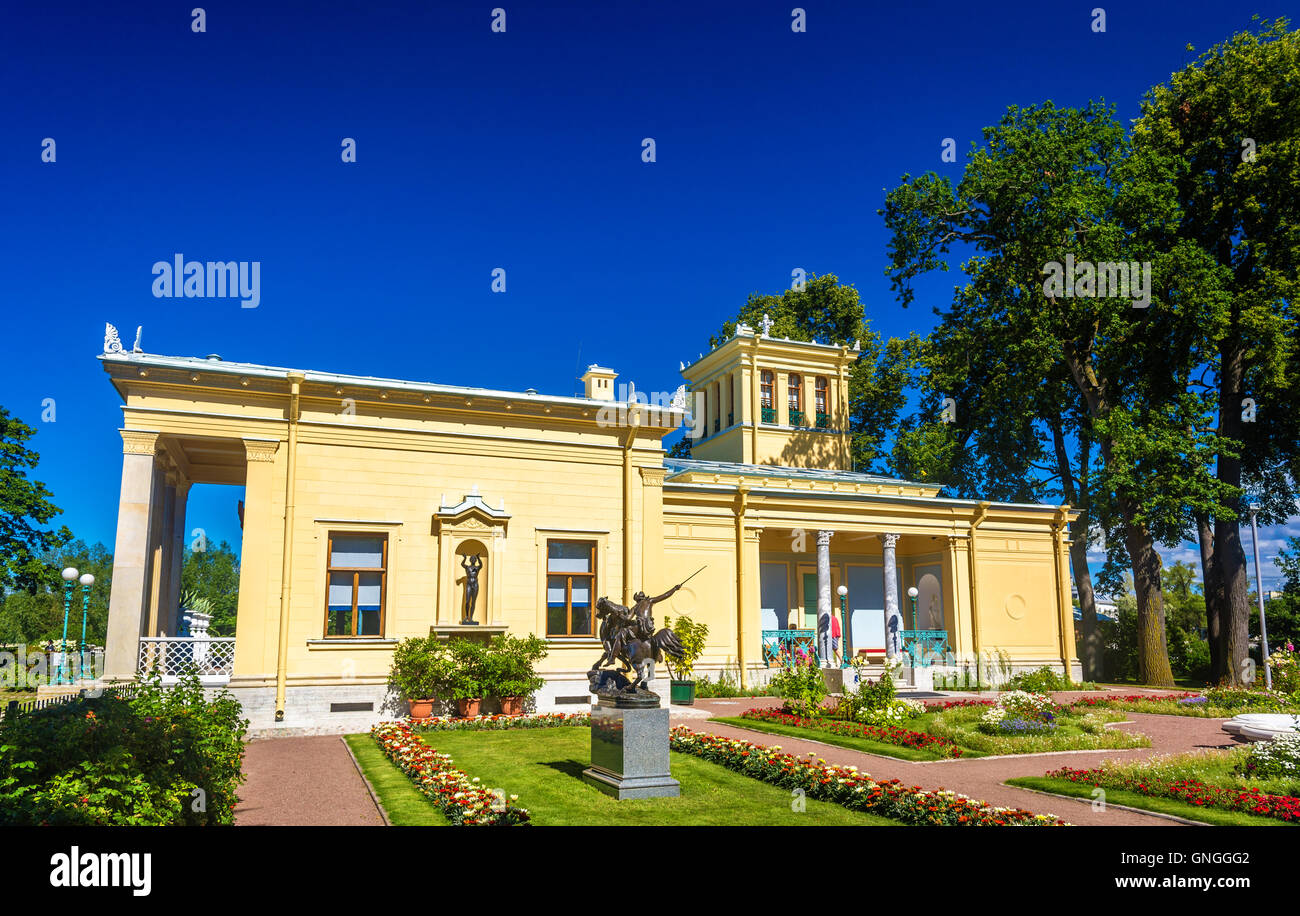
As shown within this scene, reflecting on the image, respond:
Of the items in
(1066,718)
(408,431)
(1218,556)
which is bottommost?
(1066,718)

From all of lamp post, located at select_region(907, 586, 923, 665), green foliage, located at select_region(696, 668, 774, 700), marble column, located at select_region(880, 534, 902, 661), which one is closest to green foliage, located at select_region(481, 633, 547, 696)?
green foliage, located at select_region(696, 668, 774, 700)

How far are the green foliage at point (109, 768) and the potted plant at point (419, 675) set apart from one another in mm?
9156

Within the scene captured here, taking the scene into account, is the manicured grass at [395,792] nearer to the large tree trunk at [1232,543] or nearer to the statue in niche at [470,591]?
the statue in niche at [470,591]

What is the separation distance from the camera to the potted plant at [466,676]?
19750 millimetres

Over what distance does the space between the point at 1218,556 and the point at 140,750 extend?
36496mm

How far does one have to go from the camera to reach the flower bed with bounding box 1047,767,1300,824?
1061cm

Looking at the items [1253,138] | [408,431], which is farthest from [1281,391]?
[408,431]

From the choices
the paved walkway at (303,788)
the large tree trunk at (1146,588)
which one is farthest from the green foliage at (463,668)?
the large tree trunk at (1146,588)

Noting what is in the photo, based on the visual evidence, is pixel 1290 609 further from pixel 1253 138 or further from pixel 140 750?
pixel 140 750

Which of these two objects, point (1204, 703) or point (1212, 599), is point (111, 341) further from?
point (1212, 599)

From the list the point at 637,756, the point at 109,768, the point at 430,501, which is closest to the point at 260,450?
the point at 430,501

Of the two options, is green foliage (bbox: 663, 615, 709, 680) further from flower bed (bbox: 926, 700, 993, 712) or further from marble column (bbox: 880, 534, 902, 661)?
marble column (bbox: 880, 534, 902, 661)

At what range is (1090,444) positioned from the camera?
40.7m

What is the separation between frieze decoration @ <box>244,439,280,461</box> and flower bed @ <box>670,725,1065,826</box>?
37.9ft
